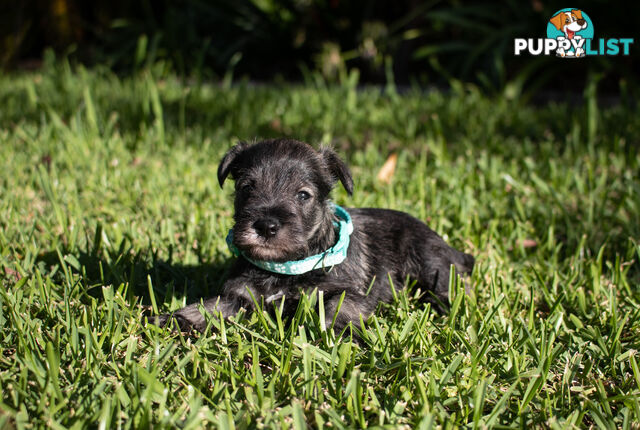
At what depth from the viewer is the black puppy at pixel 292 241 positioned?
8.61 feet

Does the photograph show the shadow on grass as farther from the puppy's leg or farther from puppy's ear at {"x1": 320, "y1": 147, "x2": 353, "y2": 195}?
the puppy's leg

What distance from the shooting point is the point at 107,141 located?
5766 millimetres

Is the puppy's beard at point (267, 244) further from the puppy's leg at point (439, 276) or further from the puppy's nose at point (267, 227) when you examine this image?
the puppy's leg at point (439, 276)

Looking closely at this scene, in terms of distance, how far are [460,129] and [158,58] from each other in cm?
600

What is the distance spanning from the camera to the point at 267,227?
2535 millimetres

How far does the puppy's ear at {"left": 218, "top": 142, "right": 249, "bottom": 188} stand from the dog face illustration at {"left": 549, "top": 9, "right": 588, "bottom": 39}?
229 inches

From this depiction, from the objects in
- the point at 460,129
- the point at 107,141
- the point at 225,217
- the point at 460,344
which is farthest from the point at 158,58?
the point at 460,344

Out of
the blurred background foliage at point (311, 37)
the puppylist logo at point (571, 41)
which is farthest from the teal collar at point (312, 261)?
the blurred background foliage at point (311, 37)

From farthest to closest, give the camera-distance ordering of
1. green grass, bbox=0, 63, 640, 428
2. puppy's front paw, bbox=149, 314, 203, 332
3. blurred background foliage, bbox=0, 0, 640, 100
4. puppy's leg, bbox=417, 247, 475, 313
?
1. blurred background foliage, bbox=0, 0, 640, 100
2. puppy's leg, bbox=417, 247, 475, 313
3. puppy's front paw, bbox=149, 314, 203, 332
4. green grass, bbox=0, 63, 640, 428

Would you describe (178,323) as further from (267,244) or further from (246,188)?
(246,188)

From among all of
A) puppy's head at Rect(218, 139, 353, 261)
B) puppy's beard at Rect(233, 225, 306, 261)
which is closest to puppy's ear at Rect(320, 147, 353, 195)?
puppy's head at Rect(218, 139, 353, 261)

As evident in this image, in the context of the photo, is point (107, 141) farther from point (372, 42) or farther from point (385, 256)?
point (372, 42)

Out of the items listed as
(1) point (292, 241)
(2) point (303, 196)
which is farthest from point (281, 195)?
(1) point (292, 241)

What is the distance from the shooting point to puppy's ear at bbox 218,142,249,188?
120 inches
